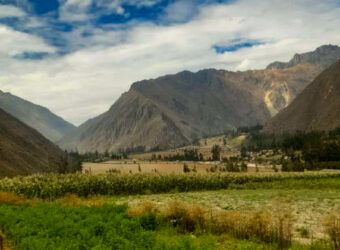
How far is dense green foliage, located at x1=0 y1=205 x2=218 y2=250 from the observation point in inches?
752

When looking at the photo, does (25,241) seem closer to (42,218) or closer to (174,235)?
(42,218)

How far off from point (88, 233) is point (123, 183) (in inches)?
2128

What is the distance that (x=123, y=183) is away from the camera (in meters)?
75.5

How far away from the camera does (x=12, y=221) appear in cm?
2814

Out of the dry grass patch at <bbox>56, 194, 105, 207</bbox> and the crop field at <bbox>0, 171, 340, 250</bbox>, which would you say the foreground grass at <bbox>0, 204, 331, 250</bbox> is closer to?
the crop field at <bbox>0, 171, 340, 250</bbox>

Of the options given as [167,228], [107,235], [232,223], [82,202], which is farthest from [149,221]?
[82,202]

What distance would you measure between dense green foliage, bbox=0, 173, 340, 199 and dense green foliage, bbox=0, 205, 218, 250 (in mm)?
30780

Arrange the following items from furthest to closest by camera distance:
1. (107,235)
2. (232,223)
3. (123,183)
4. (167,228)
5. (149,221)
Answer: (123,183) < (149,221) < (167,228) < (232,223) < (107,235)

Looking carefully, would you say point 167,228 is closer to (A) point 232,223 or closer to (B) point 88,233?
(A) point 232,223

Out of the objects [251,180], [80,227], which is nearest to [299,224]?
[80,227]

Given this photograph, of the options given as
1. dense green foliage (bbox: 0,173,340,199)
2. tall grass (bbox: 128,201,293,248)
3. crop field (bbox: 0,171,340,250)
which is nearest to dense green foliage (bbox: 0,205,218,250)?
Result: crop field (bbox: 0,171,340,250)

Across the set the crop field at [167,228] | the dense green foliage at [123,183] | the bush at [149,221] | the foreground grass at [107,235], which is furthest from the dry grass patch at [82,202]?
the dense green foliage at [123,183]

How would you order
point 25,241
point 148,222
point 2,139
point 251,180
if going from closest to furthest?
point 25,241 < point 148,222 < point 251,180 < point 2,139

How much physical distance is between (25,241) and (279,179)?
90688 millimetres
